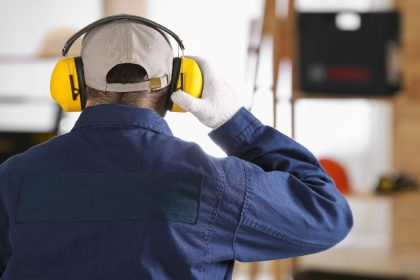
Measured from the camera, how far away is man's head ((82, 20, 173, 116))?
1.24 meters

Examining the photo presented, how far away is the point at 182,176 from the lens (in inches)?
46.6

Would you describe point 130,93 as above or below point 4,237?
above

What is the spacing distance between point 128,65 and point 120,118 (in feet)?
0.30

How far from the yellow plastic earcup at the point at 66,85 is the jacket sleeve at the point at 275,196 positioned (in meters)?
0.25

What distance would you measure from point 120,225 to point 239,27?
307cm

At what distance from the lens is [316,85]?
10.2 ft

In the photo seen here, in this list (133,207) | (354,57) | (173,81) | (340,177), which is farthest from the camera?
(340,177)

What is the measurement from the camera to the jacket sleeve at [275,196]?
1208 millimetres

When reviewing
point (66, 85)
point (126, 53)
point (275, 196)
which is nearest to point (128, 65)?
point (126, 53)

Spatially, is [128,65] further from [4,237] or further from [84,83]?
[4,237]

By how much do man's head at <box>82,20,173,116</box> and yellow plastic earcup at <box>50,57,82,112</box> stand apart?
3 centimetres

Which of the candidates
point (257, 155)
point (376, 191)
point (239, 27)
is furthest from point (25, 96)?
point (257, 155)

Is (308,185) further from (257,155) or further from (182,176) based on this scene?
(182,176)

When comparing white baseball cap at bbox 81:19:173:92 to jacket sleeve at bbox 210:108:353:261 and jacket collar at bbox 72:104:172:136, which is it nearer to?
jacket collar at bbox 72:104:172:136
